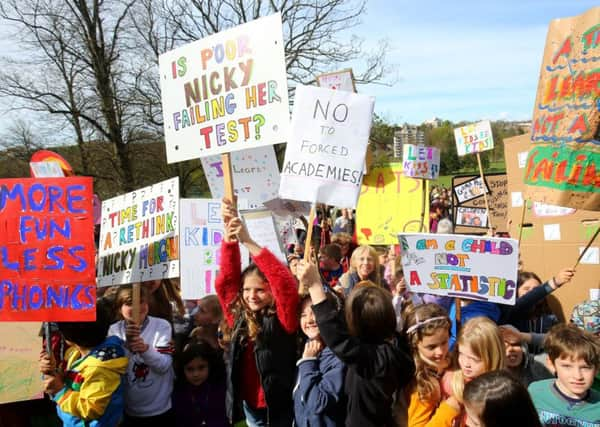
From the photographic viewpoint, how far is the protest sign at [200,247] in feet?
14.9

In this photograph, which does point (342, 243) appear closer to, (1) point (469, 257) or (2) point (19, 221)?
(1) point (469, 257)

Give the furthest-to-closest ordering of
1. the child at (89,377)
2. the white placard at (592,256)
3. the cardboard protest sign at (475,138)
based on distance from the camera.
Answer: the cardboard protest sign at (475,138) < the white placard at (592,256) < the child at (89,377)

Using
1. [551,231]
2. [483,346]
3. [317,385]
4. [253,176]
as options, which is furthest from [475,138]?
[317,385]

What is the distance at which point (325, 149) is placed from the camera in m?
3.33

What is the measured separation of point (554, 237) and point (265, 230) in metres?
3.11

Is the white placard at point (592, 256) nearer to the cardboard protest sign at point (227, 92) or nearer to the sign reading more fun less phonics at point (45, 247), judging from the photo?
the cardboard protest sign at point (227, 92)

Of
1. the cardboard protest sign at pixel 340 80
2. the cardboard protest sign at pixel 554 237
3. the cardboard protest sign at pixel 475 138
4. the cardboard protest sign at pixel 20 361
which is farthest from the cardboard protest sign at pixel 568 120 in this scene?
the cardboard protest sign at pixel 475 138

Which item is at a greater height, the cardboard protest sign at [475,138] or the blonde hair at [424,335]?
the cardboard protest sign at [475,138]

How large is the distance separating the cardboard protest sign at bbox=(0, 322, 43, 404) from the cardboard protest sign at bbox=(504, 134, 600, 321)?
4.54 meters

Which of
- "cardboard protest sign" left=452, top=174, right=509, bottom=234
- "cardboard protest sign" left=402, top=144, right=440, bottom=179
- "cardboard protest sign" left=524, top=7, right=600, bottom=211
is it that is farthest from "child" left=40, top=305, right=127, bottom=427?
"cardboard protest sign" left=452, top=174, right=509, bottom=234

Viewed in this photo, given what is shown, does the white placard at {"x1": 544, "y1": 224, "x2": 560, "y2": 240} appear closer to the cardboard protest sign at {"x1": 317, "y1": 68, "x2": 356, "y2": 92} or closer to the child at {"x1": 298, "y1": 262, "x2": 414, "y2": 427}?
the cardboard protest sign at {"x1": 317, "y1": 68, "x2": 356, "y2": 92}

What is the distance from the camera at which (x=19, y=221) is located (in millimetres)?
3123

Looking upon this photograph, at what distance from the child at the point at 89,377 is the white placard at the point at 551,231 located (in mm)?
4557

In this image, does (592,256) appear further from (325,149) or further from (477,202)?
(325,149)
